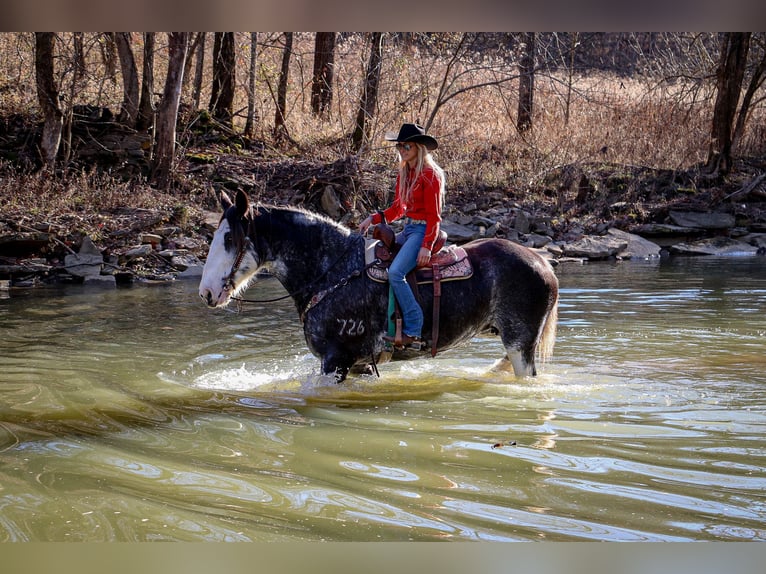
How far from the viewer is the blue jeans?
630cm

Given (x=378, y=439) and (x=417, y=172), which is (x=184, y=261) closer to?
(x=417, y=172)

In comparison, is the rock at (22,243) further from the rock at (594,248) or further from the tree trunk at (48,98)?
the rock at (594,248)

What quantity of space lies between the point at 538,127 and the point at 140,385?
17.9 meters

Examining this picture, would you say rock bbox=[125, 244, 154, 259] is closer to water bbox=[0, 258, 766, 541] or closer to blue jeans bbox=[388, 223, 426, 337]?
water bbox=[0, 258, 766, 541]

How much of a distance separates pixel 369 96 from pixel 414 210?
14.3m

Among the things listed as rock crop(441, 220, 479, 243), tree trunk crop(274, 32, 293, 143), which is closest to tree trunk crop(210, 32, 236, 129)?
tree trunk crop(274, 32, 293, 143)

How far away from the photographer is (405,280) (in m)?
6.36

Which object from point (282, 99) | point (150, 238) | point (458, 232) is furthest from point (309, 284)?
point (282, 99)

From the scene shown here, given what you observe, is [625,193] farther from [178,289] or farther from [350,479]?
[350,479]

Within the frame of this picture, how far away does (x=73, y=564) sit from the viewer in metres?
3.25

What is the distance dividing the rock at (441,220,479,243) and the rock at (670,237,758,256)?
507 centimetres

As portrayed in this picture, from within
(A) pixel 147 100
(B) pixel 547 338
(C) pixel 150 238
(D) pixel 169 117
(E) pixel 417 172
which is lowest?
(C) pixel 150 238

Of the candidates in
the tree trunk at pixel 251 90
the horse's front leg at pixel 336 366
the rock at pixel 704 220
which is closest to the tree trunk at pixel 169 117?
the tree trunk at pixel 251 90

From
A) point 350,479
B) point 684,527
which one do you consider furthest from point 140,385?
point 684,527
